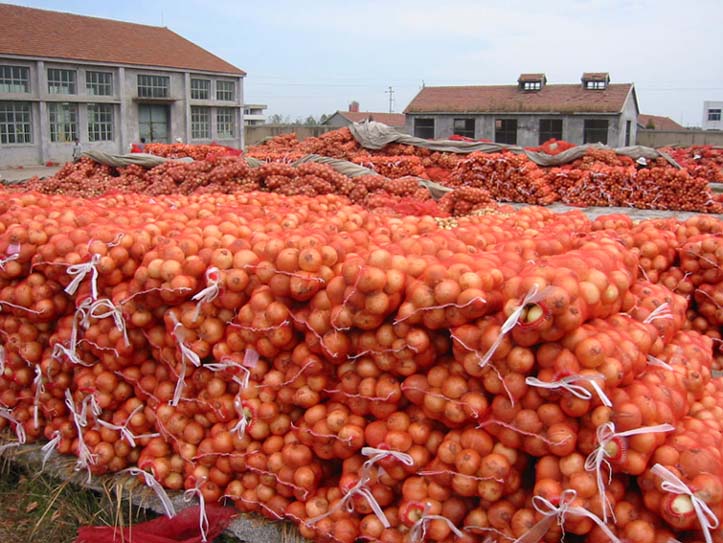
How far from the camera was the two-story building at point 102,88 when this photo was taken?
A: 30688mm

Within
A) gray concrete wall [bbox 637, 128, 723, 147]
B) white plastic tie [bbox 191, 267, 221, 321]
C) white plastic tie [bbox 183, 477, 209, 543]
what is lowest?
white plastic tie [bbox 183, 477, 209, 543]

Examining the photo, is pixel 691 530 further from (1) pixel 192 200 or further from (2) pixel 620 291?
(1) pixel 192 200

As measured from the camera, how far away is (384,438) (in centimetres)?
222

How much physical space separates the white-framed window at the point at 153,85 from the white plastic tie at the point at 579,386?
38.0 meters

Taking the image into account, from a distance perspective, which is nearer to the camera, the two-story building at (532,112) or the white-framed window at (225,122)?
the two-story building at (532,112)

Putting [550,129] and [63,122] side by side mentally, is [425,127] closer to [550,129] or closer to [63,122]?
[550,129]

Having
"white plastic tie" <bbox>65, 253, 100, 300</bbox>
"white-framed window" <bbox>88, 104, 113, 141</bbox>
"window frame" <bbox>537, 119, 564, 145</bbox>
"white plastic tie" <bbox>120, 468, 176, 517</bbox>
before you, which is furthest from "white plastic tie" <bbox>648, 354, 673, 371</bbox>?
"white-framed window" <bbox>88, 104, 113, 141</bbox>

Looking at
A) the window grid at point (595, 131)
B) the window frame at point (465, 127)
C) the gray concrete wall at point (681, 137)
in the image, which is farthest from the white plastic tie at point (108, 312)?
the gray concrete wall at point (681, 137)

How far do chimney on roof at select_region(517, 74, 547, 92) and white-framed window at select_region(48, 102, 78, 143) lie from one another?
24.1 m

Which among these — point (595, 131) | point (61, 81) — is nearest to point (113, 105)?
point (61, 81)

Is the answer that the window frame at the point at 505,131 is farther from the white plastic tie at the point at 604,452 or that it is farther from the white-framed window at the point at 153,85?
the white plastic tie at the point at 604,452

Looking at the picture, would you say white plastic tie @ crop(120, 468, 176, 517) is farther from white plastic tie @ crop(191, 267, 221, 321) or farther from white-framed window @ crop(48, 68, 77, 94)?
white-framed window @ crop(48, 68, 77, 94)

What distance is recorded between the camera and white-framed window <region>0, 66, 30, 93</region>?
2988cm

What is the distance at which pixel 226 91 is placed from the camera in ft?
135
